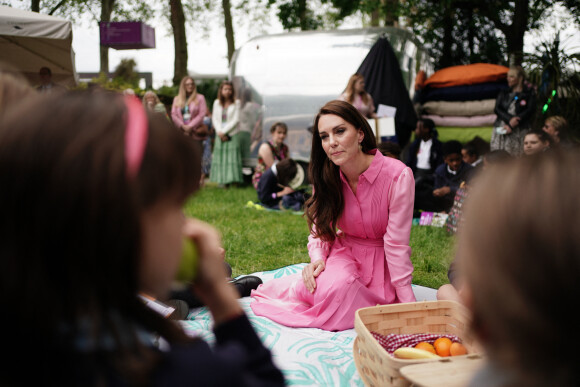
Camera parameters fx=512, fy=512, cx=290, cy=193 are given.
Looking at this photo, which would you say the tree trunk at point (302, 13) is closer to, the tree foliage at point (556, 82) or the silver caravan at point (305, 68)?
the silver caravan at point (305, 68)

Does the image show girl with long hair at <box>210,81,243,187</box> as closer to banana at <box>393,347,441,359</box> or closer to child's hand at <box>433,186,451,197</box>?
child's hand at <box>433,186,451,197</box>

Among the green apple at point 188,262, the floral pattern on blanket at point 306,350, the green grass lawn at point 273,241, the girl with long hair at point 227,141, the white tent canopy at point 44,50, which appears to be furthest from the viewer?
the girl with long hair at point 227,141

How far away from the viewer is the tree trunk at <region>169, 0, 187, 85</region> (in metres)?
15.6

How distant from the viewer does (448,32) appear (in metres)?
12.5

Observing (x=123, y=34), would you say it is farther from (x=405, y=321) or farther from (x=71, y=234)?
(x=71, y=234)

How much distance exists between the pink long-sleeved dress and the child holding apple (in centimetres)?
241

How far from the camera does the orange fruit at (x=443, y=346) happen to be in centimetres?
228

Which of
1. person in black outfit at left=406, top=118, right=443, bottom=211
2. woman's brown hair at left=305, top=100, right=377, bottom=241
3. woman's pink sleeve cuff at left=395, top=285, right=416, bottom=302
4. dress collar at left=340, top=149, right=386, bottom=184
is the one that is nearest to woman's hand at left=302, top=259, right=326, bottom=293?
woman's brown hair at left=305, top=100, right=377, bottom=241

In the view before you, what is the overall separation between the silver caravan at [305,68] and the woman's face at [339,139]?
19.6 feet

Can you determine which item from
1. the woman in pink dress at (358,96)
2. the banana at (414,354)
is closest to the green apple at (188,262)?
the banana at (414,354)

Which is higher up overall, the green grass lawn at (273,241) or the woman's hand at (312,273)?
the woman's hand at (312,273)

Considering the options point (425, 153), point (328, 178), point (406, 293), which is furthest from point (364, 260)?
point (425, 153)

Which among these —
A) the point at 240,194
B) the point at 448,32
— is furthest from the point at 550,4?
the point at 240,194

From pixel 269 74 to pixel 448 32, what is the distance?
5.30 meters
